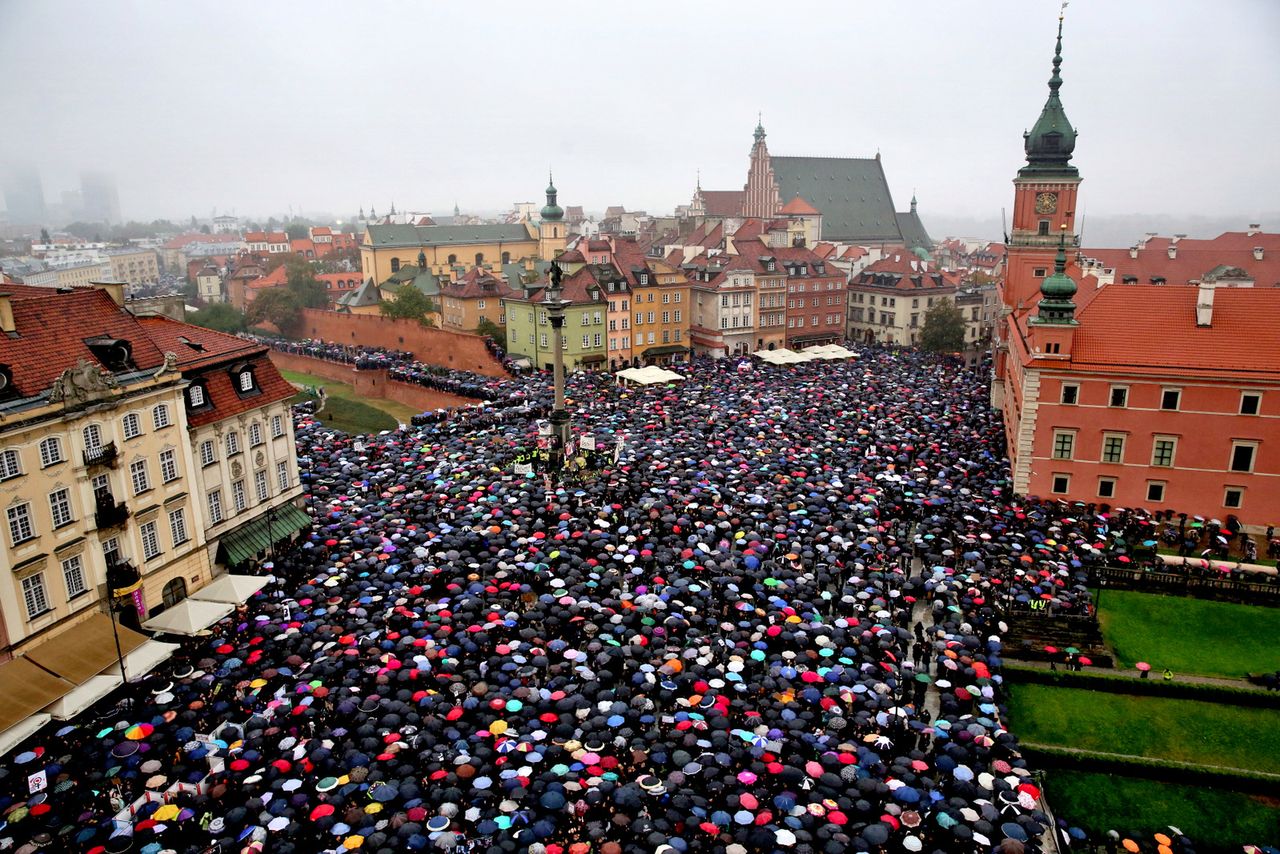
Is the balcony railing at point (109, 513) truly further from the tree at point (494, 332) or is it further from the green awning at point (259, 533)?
the tree at point (494, 332)

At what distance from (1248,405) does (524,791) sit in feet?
113

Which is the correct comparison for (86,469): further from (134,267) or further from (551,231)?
(134,267)

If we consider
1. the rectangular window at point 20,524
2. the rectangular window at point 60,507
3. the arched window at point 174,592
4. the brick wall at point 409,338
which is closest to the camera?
the rectangular window at point 20,524

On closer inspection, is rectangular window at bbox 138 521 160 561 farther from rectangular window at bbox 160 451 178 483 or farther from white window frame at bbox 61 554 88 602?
white window frame at bbox 61 554 88 602

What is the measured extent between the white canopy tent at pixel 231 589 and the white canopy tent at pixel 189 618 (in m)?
0.51

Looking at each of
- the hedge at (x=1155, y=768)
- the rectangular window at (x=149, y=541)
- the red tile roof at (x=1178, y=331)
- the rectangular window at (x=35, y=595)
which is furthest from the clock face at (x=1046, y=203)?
the rectangular window at (x=35, y=595)

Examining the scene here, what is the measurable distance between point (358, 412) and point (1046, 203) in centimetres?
5218

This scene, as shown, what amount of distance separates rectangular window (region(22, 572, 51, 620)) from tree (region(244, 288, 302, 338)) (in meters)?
77.1

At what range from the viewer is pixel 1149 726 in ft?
83.3

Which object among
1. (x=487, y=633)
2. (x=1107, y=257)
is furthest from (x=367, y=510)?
(x=1107, y=257)

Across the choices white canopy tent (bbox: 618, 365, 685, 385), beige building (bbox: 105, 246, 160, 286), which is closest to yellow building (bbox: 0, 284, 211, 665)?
white canopy tent (bbox: 618, 365, 685, 385)

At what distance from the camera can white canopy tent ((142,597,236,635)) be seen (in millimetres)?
27812

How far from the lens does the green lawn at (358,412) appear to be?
63.5m

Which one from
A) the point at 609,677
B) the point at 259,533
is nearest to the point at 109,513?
the point at 259,533
